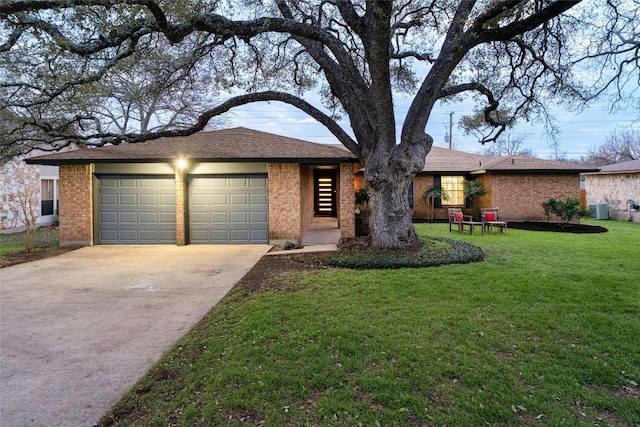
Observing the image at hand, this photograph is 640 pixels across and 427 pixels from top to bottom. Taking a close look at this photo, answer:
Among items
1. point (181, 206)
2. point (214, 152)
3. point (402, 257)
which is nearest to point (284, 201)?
point (214, 152)

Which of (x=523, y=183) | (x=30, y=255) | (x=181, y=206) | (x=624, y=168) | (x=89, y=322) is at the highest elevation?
(x=624, y=168)

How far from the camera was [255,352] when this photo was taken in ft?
12.1

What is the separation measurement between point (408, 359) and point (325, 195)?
17.5 m

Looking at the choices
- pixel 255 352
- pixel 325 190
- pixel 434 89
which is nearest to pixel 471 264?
pixel 434 89

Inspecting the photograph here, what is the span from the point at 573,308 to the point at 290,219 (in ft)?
26.2

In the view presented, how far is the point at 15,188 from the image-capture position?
1616 centimetres

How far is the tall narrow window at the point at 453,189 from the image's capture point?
58.7 ft

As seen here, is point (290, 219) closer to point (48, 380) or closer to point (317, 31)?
point (317, 31)

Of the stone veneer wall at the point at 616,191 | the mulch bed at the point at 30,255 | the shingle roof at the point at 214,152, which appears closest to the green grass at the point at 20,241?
the mulch bed at the point at 30,255

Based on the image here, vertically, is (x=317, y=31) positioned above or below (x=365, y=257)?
above

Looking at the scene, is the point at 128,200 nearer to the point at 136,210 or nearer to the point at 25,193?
the point at 136,210

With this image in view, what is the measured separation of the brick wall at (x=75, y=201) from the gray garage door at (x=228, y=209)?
3.16 meters

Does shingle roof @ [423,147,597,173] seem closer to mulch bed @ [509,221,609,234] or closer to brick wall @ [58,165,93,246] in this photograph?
mulch bed @ [509,221,609,234]

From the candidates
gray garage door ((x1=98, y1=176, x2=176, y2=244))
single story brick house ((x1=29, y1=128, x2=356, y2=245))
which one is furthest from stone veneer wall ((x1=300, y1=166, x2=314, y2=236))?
gray garage door ((x1=98, y1=176, x2=176, y2=244))
